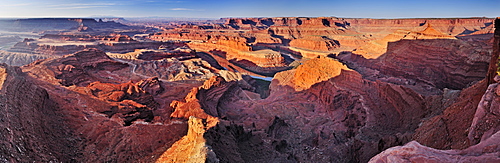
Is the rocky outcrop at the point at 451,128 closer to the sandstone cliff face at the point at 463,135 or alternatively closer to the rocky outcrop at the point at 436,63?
the sandstone cliff face at the point at 463,135

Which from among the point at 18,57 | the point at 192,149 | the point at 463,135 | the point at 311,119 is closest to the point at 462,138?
the point at 463,135

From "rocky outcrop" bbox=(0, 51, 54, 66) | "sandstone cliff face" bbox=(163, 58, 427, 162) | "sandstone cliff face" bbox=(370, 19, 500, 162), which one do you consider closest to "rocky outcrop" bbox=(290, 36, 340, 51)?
"sandstone cliff face" bbox=(163, 58, 427, 162)

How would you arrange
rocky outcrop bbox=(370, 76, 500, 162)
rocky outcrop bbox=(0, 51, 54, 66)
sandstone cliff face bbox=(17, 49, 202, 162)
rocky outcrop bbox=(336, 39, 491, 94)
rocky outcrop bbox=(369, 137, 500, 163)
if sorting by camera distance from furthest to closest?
1. rocky outcrop bbox=(0, 51, 54, 66)
2. rocky outcrop bbox=(336, 39, 491, 94)
3. sandstone cliff face bbox=(17, 49, 202, 162)
4. rocky outcrop bbox=(370, 76, 500, 162)
5. rocky outcrop bbox=(369, 137, 500, 163)

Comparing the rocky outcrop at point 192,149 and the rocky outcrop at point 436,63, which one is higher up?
the rocky outcrop at point 436,63

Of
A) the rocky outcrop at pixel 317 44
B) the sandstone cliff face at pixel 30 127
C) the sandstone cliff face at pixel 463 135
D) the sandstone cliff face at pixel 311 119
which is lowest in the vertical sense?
the sandstone cliff face at pixel 311 119

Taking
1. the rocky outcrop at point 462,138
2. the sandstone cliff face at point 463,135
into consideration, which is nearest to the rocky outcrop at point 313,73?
the sandstone cliff face at point 463,135

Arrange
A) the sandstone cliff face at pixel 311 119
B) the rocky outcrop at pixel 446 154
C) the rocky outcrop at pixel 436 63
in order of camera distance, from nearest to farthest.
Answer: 1. the rocky outcrop at pixel 446 154
2. the sandstone cliff face at pixel 311 119
3. the rocky outcrop at pixel 436 63

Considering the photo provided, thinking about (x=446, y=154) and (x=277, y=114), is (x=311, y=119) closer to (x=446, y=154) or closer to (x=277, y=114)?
(x=277, y=114)

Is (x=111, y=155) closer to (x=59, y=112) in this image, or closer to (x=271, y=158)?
(x=59, y=112)

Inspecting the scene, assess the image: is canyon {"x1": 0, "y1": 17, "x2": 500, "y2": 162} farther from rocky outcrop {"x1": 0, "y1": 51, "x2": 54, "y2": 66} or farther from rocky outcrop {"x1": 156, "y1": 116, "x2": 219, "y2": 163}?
rocky outcrop {"x1": 0, "y1": 51, "x2": 54, "y2": 66}

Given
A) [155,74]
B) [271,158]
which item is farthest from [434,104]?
[155,74]

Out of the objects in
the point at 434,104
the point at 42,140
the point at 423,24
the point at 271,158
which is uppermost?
the point at 423,24
